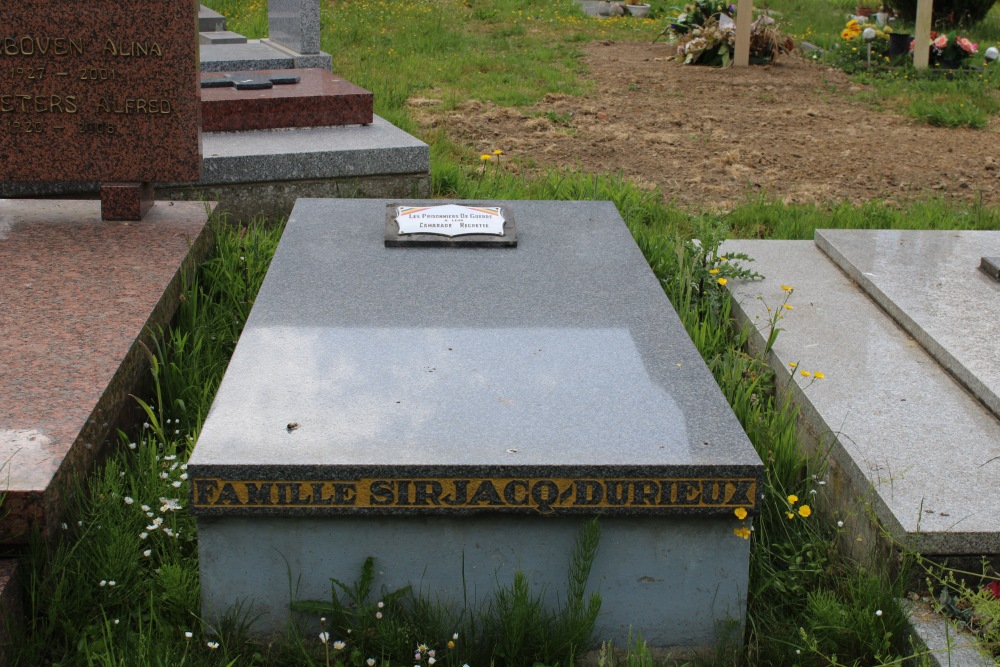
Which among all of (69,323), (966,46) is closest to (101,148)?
(69,323)

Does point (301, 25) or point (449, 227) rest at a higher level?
point (301, 25)

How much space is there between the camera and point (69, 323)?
2.83m

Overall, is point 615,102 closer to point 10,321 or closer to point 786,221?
point 786,221

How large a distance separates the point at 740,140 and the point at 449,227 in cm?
372

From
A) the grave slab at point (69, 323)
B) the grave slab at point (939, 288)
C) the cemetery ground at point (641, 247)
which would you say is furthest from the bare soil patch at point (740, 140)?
the grave slab at point (69, 323)

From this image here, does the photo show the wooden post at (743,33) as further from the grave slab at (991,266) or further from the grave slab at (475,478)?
the grave slab at (475,478)

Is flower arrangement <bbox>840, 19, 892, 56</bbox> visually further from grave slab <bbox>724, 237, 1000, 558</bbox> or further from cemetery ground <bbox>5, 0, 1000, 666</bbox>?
grave slab <bbox>724, 237, 1000, 558</bbox>

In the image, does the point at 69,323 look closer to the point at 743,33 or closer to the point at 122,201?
the point at 122,201

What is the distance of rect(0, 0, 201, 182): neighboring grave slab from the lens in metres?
3.63

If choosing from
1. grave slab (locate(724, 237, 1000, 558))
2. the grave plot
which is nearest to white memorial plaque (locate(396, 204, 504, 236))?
the grave plot

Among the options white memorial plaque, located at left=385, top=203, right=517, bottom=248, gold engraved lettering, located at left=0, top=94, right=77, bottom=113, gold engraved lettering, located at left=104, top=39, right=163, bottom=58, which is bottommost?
white memorial plaque, located at left=385, top=203, right=517, bottom=248

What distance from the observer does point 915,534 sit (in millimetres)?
2143

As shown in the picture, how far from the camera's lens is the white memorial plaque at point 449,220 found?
346cm

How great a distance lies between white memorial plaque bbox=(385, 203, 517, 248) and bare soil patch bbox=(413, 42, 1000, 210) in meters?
1.93
